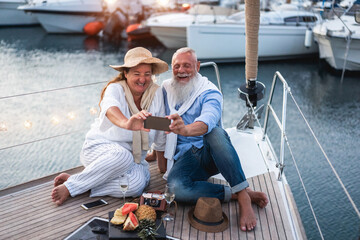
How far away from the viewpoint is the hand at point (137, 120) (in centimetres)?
244

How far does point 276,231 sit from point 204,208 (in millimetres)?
496

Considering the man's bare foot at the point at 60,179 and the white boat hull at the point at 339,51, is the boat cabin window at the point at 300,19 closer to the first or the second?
the white boat hull at the point at 339,51

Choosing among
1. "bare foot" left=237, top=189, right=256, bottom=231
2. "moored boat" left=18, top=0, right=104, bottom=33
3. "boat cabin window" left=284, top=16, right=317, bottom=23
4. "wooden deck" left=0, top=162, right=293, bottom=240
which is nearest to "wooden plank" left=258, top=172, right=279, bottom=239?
"wooden deck" left=0, top=162, right=293, bottom=240

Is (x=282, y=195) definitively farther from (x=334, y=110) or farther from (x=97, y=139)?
(x=334, y=110)

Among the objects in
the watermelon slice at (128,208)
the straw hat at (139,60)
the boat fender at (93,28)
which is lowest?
the boat fender at (93,28)

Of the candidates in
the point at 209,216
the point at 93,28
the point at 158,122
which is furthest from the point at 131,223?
the point at 93,28

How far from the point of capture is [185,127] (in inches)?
97.6

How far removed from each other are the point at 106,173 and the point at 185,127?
70 cm

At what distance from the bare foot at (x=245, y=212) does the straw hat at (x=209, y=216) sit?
11 centimetres

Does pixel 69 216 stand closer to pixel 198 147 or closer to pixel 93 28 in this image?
pixel 198 147

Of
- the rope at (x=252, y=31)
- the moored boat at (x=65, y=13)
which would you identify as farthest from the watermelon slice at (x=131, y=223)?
the moored boat at (x=65, y=13)

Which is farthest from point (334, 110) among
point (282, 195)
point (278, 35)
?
point (282, 195)

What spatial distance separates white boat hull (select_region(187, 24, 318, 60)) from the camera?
1048 cm

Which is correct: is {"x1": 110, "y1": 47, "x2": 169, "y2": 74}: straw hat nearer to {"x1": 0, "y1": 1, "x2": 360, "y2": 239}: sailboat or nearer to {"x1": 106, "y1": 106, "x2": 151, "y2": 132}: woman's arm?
{"x1": 106, "y1": 106, "x2": 151, "y2": 132}: woman's arm
